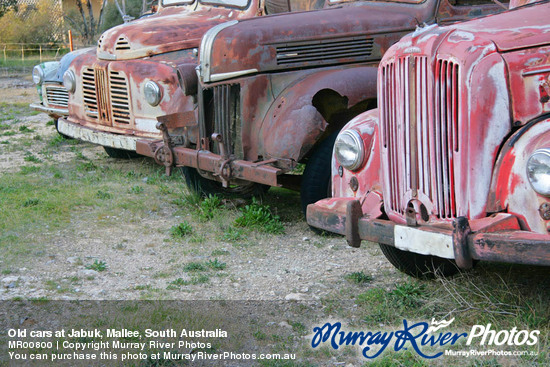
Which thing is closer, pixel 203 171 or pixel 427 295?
pixel 427 295

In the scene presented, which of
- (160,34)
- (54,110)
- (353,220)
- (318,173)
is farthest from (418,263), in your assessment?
(54,110)

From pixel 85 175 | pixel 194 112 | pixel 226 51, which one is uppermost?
pixel 226 51

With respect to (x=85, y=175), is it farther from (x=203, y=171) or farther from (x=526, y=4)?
(x=526, y=4)

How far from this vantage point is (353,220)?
3.79 meters

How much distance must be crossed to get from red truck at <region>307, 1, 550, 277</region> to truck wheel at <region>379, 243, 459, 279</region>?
615 millimetres

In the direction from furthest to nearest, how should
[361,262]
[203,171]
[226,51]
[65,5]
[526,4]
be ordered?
[65,5]
[203,171]
[226,51]
[361,262]
[526,4]

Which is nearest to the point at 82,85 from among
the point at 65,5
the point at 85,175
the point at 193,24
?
the point at 85,175

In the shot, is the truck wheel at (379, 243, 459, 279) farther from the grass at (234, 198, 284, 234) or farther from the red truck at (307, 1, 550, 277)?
the grass at (234, 198, 284, 234)

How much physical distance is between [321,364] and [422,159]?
118 cm

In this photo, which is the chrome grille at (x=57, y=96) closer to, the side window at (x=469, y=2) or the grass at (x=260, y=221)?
the grass at (x=260, y=221)

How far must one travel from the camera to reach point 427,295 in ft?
13.8

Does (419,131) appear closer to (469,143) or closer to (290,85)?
(469,143)

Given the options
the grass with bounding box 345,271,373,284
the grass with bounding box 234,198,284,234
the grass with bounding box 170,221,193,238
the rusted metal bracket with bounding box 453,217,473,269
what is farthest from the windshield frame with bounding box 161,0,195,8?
the rusted metal bracket with bounding box 453,217,473,269

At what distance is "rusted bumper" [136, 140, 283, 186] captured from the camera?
5184 mm
